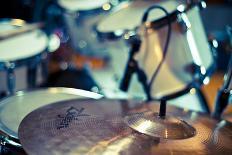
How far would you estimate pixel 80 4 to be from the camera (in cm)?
196

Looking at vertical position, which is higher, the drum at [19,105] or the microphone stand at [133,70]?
the microphone stand at [133,70]

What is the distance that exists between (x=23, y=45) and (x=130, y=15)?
490 mm

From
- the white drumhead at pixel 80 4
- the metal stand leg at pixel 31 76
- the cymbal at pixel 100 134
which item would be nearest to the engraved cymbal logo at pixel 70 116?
the cymbal at pixel 100 134

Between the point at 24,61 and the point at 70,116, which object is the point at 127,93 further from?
the point at 70,116

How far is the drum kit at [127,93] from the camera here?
0.65m

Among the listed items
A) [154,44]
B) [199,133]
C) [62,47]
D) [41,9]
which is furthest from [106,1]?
[199,133]

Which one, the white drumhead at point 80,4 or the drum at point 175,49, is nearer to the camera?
the drum at point 175,49

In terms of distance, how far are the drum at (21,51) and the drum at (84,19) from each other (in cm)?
32

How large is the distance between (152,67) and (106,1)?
0.85m

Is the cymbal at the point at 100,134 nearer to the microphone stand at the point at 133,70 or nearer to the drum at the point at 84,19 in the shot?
the microphone stand at the point at 133,70

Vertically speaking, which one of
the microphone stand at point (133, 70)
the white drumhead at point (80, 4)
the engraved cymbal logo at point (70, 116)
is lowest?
the engraved cymbal logo at point (70, 116)

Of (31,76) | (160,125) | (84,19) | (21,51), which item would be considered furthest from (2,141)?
(84,19)

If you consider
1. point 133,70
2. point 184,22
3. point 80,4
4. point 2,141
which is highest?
point 80,4

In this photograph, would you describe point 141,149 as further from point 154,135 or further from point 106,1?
point 106,1
